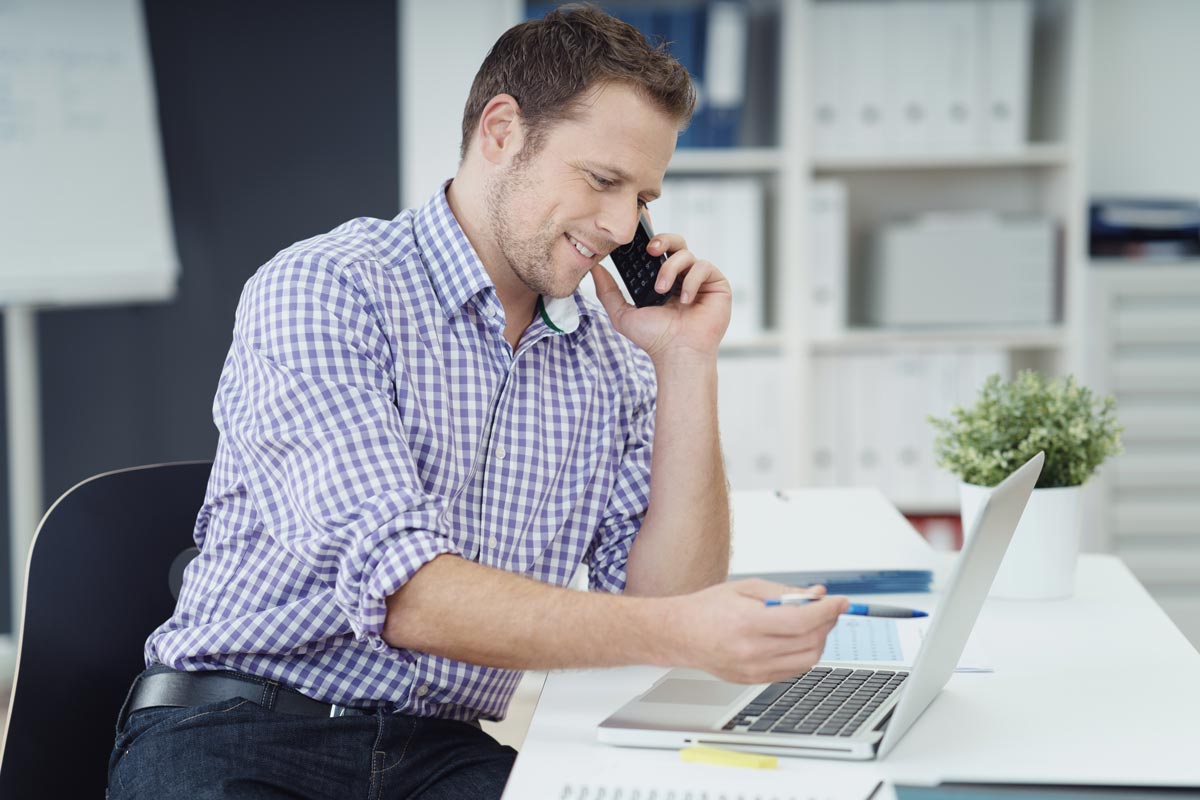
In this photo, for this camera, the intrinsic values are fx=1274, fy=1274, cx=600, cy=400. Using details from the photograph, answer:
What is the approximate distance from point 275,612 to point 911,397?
2032 millimetres

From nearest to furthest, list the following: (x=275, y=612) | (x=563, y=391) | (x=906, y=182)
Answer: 1. (x=275, y=612)
2. (x=563, y=391)
3. (x=906, y=182)

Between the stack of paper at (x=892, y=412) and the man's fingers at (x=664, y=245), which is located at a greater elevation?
the man's fingers at (x=664, y=245)

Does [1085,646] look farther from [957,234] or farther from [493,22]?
[493,22]

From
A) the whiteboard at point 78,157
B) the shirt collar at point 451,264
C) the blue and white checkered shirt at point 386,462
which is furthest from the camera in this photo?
the whiteboard at point 78,157

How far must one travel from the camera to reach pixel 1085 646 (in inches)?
49.8

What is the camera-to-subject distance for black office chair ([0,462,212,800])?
4.09 feet

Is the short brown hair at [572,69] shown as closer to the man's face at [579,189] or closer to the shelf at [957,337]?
the man's face at [579,189]

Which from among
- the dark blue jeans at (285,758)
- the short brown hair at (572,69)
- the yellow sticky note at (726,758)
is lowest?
the dark blue jeans at (285,758)

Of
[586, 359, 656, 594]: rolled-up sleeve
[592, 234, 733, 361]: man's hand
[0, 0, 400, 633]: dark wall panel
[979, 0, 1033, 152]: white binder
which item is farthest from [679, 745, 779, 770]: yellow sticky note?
[0, 0, 400, 633]: dark wall panel

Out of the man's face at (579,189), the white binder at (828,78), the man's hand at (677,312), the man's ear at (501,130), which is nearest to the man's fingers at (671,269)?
the man's hand at (677,312)

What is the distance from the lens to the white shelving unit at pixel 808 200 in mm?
2906

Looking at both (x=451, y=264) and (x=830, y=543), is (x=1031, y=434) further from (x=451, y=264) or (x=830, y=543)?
(x=451, y=264)

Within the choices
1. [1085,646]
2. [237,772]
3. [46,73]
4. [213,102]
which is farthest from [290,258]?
[213,102]

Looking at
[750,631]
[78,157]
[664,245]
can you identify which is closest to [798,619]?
[750,631]
